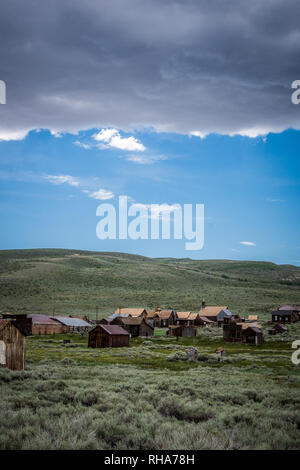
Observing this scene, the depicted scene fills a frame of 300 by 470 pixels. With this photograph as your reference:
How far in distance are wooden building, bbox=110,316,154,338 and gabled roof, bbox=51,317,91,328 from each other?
690 cm

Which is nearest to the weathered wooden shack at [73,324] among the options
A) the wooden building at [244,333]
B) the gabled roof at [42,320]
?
the gabled roof at [42,320]

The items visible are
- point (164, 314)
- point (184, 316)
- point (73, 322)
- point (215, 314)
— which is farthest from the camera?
point (215, 314)

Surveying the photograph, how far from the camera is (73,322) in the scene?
72.4 metres

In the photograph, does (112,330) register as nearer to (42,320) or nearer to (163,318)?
(42,320)

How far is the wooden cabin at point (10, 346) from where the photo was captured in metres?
23.5

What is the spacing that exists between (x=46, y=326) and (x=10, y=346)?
46.5m

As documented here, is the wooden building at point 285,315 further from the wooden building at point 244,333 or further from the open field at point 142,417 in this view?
the open field at point 142,417

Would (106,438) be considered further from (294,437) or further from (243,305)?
(243,305)

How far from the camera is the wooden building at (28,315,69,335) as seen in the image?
6725 centimetres

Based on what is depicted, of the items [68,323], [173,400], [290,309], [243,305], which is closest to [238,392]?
[173,400]

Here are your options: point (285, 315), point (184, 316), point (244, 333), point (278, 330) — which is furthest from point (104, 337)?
point (285, 315)

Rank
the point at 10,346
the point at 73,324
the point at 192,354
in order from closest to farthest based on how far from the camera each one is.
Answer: the point at 10,346 → the point at 192,354 → the point at 73,324

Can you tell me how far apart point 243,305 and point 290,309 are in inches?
1154

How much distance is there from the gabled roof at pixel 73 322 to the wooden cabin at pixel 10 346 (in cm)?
4745
